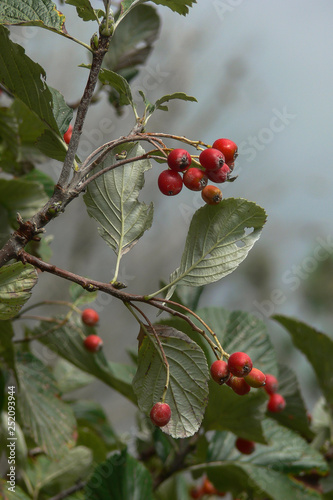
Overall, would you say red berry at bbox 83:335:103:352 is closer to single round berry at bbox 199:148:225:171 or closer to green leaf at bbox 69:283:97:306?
green leaf at bbox 69:283:97:306

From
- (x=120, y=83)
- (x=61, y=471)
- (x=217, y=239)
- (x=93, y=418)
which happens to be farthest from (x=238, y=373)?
(x=93, y=418)

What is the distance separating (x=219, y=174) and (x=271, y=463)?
0.53 m

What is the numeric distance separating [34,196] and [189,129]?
315cm

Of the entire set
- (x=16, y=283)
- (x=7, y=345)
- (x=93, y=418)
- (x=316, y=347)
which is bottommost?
(x=93, y=418)

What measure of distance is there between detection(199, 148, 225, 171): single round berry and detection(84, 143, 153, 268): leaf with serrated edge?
2.9 inches

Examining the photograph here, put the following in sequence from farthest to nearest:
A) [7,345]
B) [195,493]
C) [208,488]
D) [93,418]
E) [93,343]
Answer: [195,493] → [208,488] → [93,418] → [93,343] → [7,345]

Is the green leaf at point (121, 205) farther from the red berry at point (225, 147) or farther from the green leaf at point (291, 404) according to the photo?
the green leaf at point (291, 404)

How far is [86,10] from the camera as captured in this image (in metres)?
0.48

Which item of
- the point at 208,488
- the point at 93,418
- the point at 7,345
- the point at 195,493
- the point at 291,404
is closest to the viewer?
the point at 7,345

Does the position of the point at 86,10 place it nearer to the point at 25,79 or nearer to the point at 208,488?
the point at 25,79

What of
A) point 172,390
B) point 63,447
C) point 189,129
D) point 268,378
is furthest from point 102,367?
point 189,129

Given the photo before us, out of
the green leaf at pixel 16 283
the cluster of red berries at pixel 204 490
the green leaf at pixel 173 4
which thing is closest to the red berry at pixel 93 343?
the green leaf at pixel 16 283

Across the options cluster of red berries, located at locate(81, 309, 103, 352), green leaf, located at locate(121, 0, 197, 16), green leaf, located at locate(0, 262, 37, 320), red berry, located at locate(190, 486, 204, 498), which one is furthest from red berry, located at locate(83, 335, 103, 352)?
red berry, located at locate(190, 486, 204, 498)

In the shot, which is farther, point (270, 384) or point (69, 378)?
point (69, 378)
